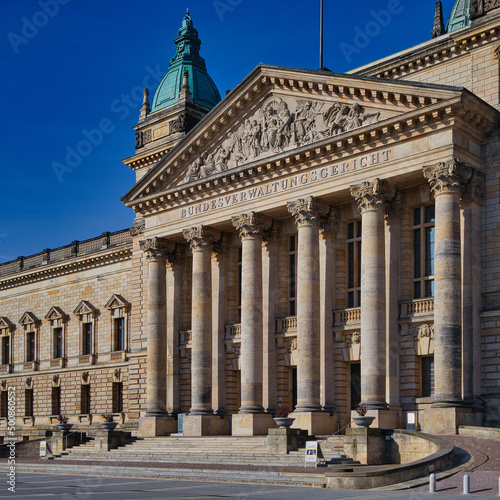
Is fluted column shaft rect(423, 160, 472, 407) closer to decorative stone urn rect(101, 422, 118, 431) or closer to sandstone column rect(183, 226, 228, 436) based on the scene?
sandstone column rect(183, 226, 228, 436)

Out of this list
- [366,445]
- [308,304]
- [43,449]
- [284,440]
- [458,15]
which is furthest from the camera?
[458,15]

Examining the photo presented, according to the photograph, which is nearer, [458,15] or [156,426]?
[156,426]

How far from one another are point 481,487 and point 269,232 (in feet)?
74.4

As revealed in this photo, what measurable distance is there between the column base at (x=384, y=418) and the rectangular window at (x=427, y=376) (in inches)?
63.9

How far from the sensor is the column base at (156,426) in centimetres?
4647

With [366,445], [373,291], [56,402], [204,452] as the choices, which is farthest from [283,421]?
[56,402]

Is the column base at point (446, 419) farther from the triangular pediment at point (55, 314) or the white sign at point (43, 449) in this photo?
the triangular pediment at point (55, 314)

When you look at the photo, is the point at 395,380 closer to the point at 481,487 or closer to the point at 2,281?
the point at 481,487

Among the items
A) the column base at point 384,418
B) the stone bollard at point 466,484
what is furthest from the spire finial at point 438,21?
the stone bollard at point 466,484

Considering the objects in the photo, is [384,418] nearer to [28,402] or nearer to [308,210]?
[308,210]

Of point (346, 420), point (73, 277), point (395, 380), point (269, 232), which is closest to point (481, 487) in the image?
point (395, 380)

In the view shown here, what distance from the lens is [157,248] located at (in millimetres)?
48469

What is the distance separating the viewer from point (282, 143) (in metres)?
42.1

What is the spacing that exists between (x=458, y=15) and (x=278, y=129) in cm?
2094
